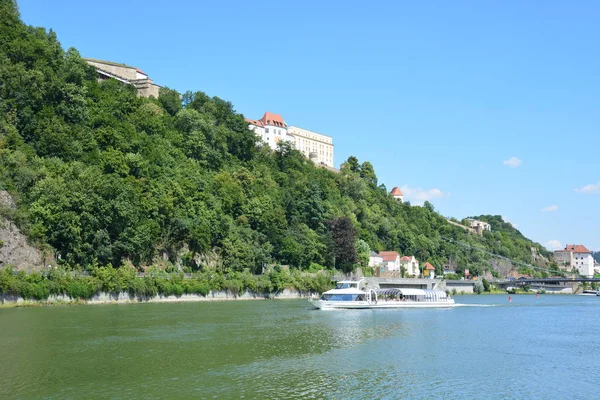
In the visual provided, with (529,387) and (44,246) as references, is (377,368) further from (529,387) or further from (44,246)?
(44,246)

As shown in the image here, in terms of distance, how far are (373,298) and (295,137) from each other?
102 m

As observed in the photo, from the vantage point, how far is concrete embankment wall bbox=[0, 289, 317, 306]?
51.2 meters

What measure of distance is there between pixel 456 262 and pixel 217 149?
3052 inches

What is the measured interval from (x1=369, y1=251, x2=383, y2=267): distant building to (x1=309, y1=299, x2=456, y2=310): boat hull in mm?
40520

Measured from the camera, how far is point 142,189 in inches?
2793

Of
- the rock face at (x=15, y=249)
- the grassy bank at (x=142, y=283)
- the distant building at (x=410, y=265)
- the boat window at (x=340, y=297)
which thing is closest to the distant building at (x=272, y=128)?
the distant building at (x=410, y=265)

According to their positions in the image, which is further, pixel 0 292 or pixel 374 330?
pixel 0 292

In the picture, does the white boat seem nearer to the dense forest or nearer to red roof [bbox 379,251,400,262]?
the dense forest

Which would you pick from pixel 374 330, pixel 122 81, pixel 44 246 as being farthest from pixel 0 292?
pixel 122 81

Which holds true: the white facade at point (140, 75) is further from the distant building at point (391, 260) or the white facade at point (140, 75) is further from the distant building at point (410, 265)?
the distant building at point (410, 265)

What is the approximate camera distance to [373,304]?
216 feet

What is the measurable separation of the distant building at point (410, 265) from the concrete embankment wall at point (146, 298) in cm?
4473

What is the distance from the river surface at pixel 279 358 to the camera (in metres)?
23.4

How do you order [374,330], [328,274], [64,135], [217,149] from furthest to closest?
[217,149], [328,274], [64,135], [374,330]
